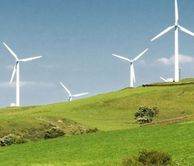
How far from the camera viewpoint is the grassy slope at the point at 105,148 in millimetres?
41594

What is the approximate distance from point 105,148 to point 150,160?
43.8ft

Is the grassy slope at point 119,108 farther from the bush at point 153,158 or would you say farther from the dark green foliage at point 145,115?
the bush at point 153,158

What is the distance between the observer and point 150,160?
3444 centimetres

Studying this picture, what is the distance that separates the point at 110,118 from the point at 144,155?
3188 inches

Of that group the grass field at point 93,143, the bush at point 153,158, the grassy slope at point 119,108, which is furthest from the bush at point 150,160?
the grassy slope at point 119,108

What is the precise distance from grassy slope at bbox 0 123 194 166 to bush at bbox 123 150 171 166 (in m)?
1.17

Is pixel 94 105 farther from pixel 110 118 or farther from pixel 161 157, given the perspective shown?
pixel 161 157

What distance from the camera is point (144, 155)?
34875 mm

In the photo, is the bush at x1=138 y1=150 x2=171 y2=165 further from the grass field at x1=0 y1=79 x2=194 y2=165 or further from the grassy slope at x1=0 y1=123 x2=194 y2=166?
the grass field at x1=0 y1=79 x2=194 y2=165

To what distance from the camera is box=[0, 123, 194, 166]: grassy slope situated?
136ft

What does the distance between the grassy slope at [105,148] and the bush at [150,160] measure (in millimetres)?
1168

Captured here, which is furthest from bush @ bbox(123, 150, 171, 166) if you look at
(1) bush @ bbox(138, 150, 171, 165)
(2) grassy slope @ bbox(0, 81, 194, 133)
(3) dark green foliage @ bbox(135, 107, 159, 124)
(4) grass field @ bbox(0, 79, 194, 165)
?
(3) dark green foliage @ bbox(135, 107, 159, 124)

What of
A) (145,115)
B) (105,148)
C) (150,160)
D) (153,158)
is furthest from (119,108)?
(150,160)

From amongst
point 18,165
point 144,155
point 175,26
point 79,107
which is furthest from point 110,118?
point 144,155
